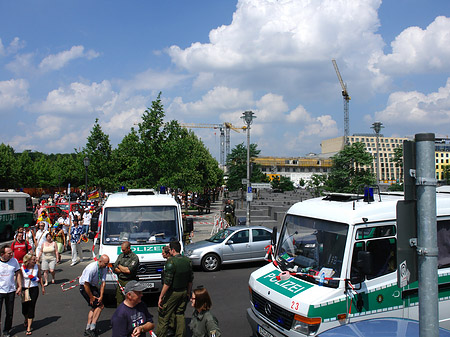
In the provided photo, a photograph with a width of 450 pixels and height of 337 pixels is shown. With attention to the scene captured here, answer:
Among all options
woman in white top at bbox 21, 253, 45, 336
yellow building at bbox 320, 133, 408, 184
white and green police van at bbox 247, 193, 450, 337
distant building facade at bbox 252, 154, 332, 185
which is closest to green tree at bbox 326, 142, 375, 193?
white and green police van at bbox 247, 193, 450, 337

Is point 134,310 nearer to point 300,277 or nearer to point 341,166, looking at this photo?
point 300,277

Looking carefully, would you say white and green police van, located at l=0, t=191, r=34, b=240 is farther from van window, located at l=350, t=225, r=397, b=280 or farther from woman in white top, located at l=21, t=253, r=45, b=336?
van window, located at l=350, t=225, r=397, b=280

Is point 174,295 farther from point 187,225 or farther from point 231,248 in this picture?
point 231,248

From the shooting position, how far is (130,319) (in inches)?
186

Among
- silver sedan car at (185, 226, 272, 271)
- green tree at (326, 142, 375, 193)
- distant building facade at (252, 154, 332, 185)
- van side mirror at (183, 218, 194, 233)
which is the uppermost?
distant building facade at (252, 154, 332, 185)

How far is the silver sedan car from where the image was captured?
13016 mm

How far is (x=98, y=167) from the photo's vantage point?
A: 31578 millimetres


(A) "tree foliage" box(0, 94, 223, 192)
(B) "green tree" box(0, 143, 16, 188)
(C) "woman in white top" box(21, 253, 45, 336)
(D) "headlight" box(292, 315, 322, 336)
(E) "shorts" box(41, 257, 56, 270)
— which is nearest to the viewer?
(D) "headlight" box(292, 315, 322, 336)

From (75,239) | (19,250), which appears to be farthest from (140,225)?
(75,239)

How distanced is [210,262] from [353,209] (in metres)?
8.16

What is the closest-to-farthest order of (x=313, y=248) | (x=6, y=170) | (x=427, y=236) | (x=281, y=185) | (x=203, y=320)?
(x=427, y=236) → (x=203, y=320) → (x=313, y=248) → (x=6, y=170) → (x=281, y=185)

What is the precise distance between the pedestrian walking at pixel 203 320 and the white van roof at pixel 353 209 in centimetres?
240

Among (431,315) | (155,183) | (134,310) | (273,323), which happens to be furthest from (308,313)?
(155,183)

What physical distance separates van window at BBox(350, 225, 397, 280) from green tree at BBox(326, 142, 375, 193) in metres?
19.5
